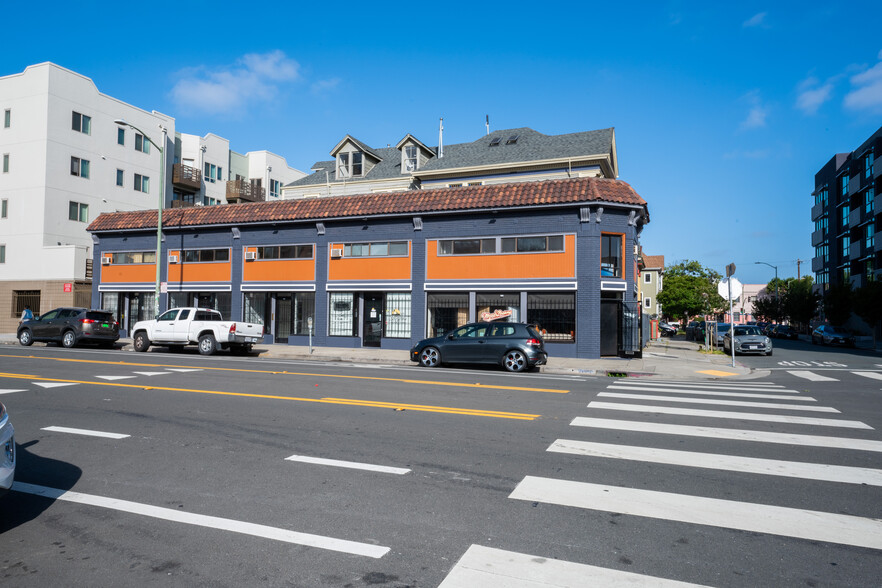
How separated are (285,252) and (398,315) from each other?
6757 mm

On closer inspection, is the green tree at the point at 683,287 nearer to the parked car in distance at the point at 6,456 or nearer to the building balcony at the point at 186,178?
the building balcony at the point at 186,178

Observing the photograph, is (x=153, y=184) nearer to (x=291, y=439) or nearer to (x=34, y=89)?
(x=34, y=89)

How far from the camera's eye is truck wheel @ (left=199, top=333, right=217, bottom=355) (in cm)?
2119

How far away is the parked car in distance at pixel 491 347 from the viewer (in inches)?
650

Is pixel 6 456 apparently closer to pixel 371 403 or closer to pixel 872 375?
pixel 371 403

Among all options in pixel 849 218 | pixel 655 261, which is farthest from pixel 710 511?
pixel 655 261

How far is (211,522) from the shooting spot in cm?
437

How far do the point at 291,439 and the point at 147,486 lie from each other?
6.64 feet

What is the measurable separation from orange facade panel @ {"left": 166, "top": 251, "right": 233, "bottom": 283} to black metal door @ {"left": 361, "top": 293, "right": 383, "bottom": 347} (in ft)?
25.4

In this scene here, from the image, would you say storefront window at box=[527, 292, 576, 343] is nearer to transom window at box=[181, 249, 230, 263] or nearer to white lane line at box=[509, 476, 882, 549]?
transom window at box=[181, 249, 230, 263]

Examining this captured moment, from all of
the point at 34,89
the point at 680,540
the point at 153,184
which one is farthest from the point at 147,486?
the point at 153,184

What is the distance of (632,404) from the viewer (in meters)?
9.98

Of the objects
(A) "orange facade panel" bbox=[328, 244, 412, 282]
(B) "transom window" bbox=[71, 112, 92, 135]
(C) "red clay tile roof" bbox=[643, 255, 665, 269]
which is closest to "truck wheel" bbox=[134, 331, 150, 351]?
(A) "orange facade panel" bbox=[328, 244, 412, 282]

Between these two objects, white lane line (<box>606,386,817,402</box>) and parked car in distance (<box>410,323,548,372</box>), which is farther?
parked car in distance (<box>410,323,548,372</box>)
